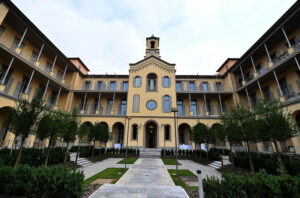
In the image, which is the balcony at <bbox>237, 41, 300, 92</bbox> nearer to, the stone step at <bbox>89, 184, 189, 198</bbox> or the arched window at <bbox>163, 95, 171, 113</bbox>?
the arched window at <bbox>163, 95, 171, 113</bbox>

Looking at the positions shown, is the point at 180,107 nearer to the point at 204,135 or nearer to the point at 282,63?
the point at 204,135

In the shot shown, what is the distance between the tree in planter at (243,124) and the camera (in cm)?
869

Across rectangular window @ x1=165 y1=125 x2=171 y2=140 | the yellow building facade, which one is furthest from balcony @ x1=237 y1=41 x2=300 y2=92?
rectangular window @ x1=165 y1=125 x2=171 y2=140

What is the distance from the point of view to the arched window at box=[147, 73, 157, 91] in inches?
880

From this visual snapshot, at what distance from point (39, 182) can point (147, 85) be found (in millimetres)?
19409

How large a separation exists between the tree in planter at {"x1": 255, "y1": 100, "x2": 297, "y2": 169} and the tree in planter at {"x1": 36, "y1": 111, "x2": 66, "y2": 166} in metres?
13.1

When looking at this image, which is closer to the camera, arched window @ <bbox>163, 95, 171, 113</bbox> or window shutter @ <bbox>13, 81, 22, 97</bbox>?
window shutter @ <bbox>13, 81, 22, 97</bbox>

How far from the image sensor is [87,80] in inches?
973

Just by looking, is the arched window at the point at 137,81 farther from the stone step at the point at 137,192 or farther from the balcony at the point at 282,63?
the stone step at the point at 137,192

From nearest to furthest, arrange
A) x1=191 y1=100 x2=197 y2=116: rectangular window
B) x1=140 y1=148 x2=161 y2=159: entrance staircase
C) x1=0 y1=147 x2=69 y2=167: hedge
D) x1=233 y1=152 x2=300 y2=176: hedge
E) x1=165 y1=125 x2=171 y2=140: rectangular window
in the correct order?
x1=233 y1=152 x2=300 y2=176: hedge
x1=0 y1=147 x2=69 y2=167: hedge
x1=140 y1=148 x2=161 y2=159: entrance staircase
x1=165 y1=125 x2=171 y2=140: rectangular window
x1=191 y1=100 x2=197 y2=116: rectangular window

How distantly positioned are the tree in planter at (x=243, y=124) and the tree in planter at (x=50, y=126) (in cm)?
1234

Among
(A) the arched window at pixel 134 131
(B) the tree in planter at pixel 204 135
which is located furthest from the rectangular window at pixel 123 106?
(B) the tree in planter at pixel 204 135

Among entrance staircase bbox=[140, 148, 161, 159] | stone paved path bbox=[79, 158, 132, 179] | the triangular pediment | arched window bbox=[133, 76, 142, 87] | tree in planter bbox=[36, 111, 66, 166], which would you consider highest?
the triangular pediment

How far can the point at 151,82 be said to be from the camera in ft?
74.7
